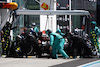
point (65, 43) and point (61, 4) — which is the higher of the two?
point (61, 4)

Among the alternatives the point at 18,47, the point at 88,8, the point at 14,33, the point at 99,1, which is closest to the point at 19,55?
the point at 18,47

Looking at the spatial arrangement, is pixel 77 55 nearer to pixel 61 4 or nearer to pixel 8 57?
pixel 8 57

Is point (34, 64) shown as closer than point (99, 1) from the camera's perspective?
Yes

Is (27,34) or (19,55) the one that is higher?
(27,34)

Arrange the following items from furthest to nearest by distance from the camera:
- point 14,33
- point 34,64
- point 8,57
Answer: point 14,33
point 8,57
point 34,64

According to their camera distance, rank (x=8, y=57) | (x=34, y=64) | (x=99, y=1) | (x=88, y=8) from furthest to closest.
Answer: (x=99, y=1) < (x=88, y=8) < (x=8, y=57) < (x=34, y=64)

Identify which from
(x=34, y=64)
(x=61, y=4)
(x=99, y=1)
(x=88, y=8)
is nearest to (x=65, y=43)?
(x=34, y=64)

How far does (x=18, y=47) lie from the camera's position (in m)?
15.0

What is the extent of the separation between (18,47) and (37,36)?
3.76ft

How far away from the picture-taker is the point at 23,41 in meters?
15.0

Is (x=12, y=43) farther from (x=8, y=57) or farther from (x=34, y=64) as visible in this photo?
(x=34, y=64)

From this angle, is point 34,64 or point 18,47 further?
point 18,47

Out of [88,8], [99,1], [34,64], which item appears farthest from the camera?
[99,1]

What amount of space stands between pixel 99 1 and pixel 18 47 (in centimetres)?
3866
